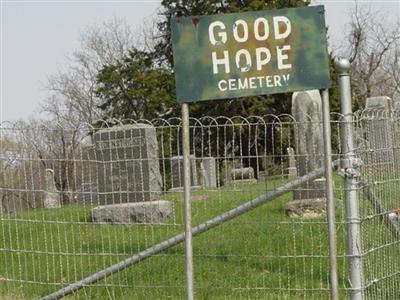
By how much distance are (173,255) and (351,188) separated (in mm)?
2020

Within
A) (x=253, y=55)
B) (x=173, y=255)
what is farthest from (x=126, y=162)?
(x=253, y=55)

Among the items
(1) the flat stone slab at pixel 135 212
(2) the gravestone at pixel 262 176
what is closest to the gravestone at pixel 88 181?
(1) the flat stone slab at pixel 135 212

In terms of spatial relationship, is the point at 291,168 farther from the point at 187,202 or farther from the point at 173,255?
the point at 187,202

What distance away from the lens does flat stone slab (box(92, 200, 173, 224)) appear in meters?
6.78

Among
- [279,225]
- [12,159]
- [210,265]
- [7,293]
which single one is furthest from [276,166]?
[7,293]

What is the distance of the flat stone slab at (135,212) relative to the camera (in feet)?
22.2

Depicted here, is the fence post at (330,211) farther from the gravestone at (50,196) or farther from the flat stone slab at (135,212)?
the gravestone at (50,196)

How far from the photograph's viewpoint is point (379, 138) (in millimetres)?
6066

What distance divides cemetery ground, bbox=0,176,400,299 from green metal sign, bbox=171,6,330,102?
1438 millimetres

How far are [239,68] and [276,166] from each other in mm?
1822

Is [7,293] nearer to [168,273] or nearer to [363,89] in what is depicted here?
[168,273]

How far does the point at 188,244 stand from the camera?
16.8 ft

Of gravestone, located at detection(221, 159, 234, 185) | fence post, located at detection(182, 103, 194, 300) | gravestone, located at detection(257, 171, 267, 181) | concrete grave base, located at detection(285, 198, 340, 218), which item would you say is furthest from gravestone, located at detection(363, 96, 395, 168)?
concrete grave base, located at detection(285, 198, 340, 218)

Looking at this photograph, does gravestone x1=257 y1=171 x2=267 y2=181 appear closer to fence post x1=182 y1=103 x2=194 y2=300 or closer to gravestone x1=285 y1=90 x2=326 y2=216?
gravestone x1=285 y1=90 x2=326 y2=216
